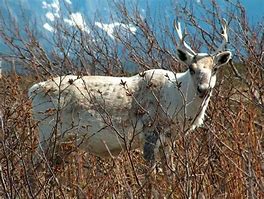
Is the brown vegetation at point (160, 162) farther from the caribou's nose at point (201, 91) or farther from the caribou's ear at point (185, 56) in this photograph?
the caribou's ear at point (185, 56)

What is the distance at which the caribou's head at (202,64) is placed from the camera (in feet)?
21.4

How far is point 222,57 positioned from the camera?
693 cm

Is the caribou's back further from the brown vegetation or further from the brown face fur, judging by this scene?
the brown face fur

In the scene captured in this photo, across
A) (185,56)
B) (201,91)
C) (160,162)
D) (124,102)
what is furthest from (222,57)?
(160,162)

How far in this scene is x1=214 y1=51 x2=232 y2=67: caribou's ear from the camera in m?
6.86

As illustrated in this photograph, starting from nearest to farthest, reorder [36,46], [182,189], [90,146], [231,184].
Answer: [182,189] < [231,184] < [90,146] < [36,46]

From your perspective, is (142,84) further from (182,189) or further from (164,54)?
(182,189)

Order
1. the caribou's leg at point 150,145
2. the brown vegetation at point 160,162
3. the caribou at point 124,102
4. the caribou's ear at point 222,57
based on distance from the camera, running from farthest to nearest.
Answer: the caribou's ear at point 222,57 → the caribou at point 124,102 → the caribou's leg at point 150,145 → the brown vegetation at point 160,162

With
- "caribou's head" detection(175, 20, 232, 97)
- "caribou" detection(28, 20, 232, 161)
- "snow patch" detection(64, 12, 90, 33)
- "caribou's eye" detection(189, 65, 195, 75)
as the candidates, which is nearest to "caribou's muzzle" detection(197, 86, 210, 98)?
"caribou's head" detection(175, 20, 232, 97)

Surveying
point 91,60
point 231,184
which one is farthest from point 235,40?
point 231,184

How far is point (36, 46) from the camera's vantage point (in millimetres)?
9664

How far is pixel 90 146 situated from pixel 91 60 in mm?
4109

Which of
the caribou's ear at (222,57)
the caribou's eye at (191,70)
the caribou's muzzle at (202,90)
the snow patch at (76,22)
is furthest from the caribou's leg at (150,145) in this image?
the snow patch at (76,22)

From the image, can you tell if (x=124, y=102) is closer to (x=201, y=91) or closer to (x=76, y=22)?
(x=201, y=91)
